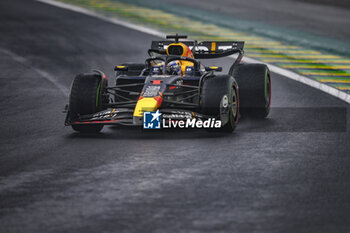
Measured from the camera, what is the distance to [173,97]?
39.3 feet

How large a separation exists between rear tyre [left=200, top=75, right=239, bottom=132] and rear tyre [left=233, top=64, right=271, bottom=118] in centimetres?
127

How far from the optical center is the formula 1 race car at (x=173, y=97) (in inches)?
428

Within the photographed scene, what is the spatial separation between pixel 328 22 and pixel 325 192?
895 inches

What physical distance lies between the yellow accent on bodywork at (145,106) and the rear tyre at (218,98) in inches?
31.3

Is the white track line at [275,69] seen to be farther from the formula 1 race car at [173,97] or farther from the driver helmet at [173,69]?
the driver helmet at [173,69]

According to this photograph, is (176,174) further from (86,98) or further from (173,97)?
(173,97)

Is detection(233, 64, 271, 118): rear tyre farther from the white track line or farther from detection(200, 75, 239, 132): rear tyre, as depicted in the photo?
the white track line

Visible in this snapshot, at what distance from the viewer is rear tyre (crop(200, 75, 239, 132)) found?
11.0 meters

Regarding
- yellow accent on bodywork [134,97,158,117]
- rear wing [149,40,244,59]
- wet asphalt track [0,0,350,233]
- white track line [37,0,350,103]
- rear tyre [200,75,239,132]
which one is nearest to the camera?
wet asphalt track [0,0,350,233]

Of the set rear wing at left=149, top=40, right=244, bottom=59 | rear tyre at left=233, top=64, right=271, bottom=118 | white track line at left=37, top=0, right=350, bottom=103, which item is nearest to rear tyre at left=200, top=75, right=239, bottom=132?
rear tyre at left=233, top=64, right=271, bottom=118

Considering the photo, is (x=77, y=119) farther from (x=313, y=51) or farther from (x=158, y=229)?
(x=313, y=51)

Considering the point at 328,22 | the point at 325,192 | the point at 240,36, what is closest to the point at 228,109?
the point at 325,192

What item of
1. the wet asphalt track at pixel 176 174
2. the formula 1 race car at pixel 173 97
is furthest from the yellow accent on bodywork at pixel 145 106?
the wet asphalt track at pixel 176 174

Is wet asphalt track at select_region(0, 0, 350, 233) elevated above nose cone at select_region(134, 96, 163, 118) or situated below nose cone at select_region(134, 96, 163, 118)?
below
